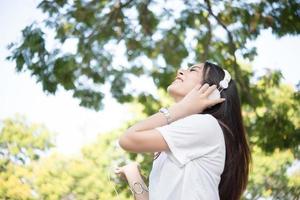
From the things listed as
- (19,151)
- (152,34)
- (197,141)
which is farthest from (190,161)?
(19,151)

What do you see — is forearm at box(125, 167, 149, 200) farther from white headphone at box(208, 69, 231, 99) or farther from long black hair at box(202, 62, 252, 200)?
white headphone at box(208, 69, 231, 99)

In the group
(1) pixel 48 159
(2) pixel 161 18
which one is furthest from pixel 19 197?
(2) pixel 161 18

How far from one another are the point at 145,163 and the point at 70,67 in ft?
6.05

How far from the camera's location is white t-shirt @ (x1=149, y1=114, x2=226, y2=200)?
144cm

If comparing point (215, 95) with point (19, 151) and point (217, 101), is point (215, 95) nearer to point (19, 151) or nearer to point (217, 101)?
point (217, 101)

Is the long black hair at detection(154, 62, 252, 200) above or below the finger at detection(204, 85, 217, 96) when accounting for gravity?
below

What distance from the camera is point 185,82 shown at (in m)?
1.68

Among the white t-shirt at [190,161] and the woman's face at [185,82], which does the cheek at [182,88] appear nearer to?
the woman's face at [185,82]

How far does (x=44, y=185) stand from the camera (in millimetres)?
17406

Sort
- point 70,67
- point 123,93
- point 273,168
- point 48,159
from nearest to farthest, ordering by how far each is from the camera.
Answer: point 70,67 → point 123,93 → point 273,168 → point 48,159

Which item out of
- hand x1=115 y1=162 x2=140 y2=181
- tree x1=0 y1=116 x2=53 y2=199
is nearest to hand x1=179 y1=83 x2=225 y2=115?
hand x1=115 y1=162 x2=140 y2=181

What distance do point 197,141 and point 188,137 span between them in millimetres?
30

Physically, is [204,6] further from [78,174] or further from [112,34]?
[78,174]

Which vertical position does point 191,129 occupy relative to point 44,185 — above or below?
above
